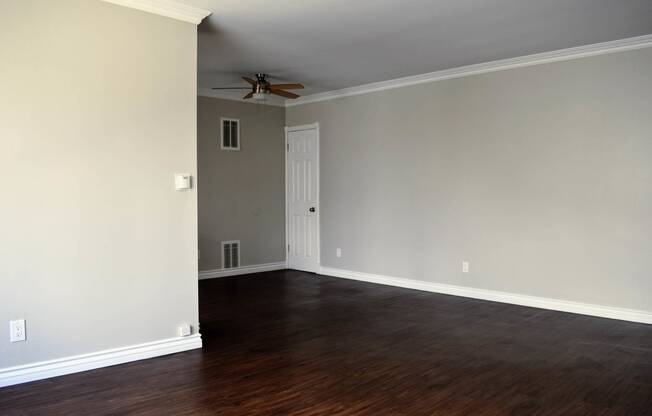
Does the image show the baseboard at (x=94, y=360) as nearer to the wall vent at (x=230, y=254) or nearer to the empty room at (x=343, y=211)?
the empty room at (x=343, y=211)

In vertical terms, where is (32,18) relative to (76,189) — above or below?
above

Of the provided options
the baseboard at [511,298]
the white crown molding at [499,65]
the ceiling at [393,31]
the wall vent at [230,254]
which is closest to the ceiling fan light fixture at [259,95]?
the ceiling at [393,31]

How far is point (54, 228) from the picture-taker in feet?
11.2

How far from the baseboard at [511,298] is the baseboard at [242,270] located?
1.09 metres

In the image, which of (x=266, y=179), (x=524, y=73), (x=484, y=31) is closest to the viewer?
(x=484, y=31)

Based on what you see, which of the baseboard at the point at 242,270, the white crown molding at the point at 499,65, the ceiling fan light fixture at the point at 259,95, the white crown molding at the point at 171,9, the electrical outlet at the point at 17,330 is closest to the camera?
the electrical outlet at the point at 17,330

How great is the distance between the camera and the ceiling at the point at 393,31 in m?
3.89

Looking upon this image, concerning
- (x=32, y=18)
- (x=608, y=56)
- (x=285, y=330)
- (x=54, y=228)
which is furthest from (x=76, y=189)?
(x=608, y=56)

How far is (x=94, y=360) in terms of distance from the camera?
11.7 feet

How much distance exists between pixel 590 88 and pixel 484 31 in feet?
4.40

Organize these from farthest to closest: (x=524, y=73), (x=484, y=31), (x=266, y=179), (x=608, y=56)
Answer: (x=266, y=179) < (x=524, y=73) < (x=608, y=56) < (x=484, y=31)

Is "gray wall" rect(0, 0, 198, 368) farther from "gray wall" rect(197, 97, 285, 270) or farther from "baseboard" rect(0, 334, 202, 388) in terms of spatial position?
"gray wall" rect(197, 97, 285, 270)

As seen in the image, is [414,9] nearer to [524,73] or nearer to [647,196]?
[524,73]

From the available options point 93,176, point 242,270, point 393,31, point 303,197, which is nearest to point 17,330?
point 93,176
